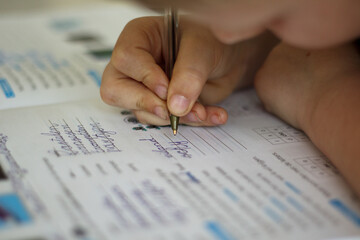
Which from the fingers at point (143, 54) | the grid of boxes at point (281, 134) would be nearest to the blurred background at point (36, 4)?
the fingers at point (143, 54)

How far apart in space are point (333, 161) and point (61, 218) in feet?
0.85

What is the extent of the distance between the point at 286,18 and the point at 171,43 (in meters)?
0.16

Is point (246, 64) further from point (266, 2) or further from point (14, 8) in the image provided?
point (14, 8)

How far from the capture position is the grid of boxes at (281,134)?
56 centimetres

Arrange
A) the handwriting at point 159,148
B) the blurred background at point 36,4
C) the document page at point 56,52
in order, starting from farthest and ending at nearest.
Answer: the blurred background at point 36,4
the document page at point 56,52
the handwriting at point 159,148

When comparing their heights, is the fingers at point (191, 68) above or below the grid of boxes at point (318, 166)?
above

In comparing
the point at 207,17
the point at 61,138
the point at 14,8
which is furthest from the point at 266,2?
the point at 14,8

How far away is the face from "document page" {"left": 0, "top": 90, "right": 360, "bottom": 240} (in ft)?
0.41

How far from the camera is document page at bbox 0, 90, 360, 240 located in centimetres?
39

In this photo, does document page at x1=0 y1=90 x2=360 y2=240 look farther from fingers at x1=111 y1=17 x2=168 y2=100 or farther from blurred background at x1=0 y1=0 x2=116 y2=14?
blurred background at x1=0 y1=0 x2=116 y2=14

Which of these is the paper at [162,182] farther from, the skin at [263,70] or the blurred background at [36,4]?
the blurred background at [36,4]

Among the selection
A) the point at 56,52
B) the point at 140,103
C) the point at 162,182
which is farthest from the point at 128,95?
the point at 56,52

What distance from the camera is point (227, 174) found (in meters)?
0.48

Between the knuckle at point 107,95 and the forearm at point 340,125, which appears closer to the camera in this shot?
the forearm at point 340,125
